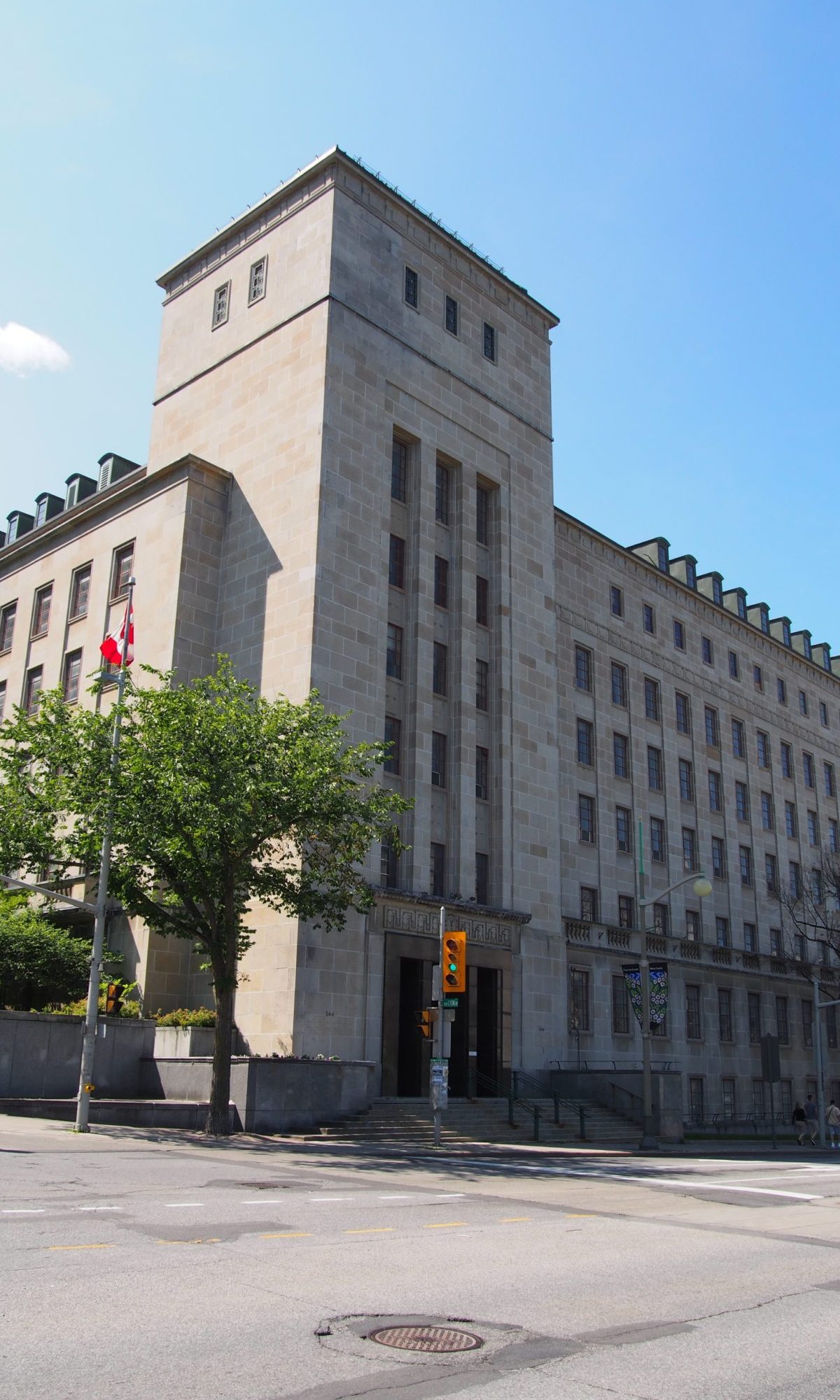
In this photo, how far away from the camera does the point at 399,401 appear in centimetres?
4059

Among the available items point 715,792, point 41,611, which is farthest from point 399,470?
point 715,792

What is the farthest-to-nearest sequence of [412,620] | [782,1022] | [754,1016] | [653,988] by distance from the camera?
[782,1022] < [754,1016] < [653,988] < [412,620]

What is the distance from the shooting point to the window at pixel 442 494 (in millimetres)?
41750

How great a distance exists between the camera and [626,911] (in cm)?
4706

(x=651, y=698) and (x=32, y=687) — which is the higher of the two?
(x=651, y=698)

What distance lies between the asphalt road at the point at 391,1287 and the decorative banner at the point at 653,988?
15810 millimetres

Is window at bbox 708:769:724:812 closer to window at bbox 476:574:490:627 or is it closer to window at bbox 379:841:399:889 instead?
window at bbox 476:574:490:627

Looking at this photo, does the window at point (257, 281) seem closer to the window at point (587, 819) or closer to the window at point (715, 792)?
the window at point (587, 819)

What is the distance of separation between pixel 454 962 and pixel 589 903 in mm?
20468

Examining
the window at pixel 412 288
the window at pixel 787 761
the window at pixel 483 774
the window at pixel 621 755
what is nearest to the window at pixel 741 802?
the window at pixel 787 761

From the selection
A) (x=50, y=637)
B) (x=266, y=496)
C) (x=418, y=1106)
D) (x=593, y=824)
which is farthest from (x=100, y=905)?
(x=593, y=824)

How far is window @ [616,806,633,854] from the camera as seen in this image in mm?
47969

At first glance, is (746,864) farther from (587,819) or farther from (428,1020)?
(428,1020)

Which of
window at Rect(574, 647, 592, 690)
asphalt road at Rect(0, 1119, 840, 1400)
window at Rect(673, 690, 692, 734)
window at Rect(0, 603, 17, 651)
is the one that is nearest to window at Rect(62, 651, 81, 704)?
window at Rect(0, 603, 17, 651)
